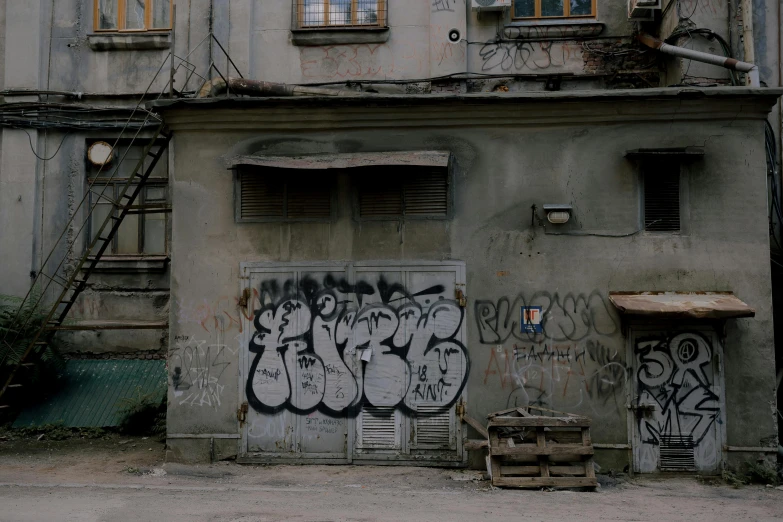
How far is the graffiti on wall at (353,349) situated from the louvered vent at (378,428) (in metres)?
0.11

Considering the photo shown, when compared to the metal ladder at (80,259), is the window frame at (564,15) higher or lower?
higher

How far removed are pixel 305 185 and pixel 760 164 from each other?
6.18 m

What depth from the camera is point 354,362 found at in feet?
31.6

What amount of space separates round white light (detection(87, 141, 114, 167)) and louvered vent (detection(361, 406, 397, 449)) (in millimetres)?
7076

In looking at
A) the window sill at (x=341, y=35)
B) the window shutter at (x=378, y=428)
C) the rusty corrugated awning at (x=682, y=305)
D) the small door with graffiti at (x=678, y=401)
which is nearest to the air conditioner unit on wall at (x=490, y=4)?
the window sill at (x=341, y=35)

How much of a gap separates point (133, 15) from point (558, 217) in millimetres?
9007

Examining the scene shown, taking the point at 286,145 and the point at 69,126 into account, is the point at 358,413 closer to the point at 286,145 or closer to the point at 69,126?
the point at 286,145

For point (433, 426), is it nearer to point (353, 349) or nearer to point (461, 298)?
point (353, 349)

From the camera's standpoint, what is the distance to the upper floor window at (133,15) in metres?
13.1

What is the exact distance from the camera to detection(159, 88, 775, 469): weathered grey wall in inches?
367

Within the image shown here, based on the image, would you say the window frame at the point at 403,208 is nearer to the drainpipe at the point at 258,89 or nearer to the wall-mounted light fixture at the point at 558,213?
the wall-mounted light fixture at the point at 558,213

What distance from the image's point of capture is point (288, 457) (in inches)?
378

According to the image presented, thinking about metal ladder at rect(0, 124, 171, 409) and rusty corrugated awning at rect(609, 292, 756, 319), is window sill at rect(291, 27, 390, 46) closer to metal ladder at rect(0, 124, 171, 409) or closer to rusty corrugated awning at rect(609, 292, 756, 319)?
metal ladder at rect(0, 124, 171, 409)

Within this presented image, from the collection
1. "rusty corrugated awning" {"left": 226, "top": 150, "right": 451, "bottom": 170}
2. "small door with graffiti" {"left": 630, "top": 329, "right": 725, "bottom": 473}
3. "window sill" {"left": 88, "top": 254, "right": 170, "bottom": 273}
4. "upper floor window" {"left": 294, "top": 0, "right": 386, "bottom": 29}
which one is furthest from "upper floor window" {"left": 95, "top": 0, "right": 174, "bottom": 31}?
"small door with graffiti" {"left": 630, "top": 329, "right": 725, "bottom": 473}
